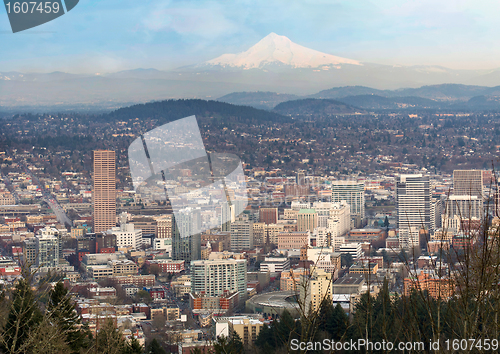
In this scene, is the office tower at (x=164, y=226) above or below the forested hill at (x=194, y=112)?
below

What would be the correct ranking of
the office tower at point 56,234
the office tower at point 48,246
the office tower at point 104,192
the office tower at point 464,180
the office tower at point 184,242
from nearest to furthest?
the office tower at point 48,246 < the office tower at point 184,242 < the office tower at point 56,234 < the office tower at point 464,180 < the office tower at point 104,192

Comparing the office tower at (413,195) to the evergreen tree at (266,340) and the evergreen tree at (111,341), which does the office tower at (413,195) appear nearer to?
the evergreen tree at (266,340)

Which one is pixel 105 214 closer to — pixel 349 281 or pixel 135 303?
pixel 135 303

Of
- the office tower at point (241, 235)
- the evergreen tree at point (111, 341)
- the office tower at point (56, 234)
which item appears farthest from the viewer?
the office tower at point (241, 235)

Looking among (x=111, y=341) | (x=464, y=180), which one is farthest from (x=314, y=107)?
(x=111, y=341)

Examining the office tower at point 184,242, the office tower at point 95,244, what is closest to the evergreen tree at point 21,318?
the office tower at point 184,242

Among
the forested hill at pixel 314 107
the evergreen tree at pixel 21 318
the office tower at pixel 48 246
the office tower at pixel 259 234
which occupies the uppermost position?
the forested hill at pixel 314 107

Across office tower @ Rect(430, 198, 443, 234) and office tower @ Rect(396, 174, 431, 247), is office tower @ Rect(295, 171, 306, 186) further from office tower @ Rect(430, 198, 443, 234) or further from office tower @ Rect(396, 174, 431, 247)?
office tower @ Rect(430, 198, 443, 234)
